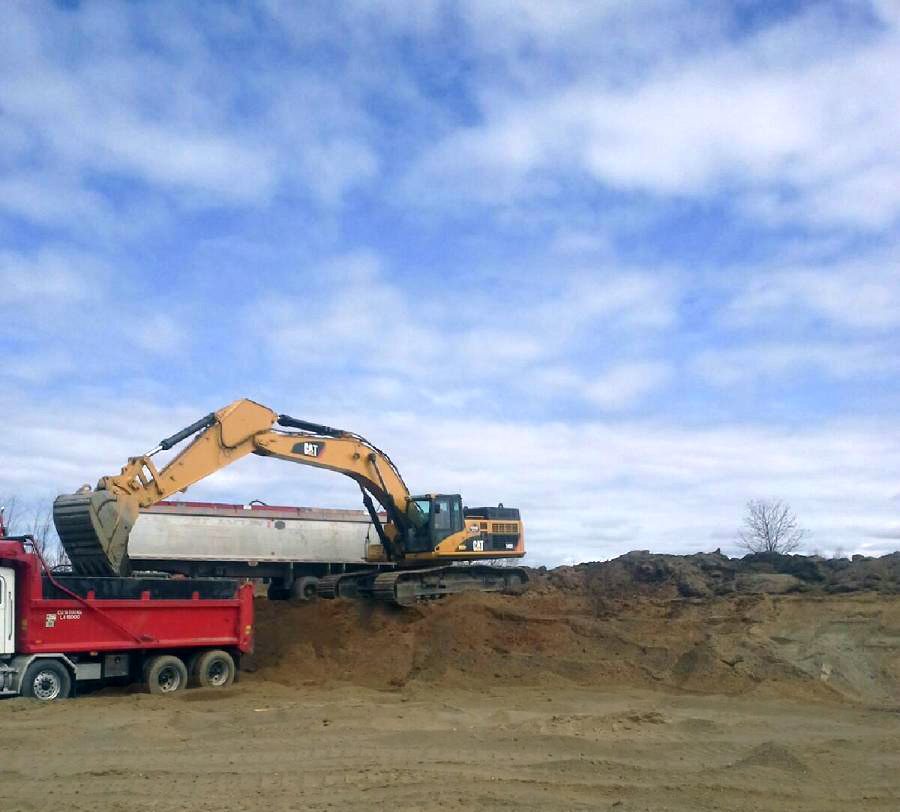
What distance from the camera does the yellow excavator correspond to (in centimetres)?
1694

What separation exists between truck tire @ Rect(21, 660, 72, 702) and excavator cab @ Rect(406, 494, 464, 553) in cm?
977

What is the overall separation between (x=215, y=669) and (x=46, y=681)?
3.27 meters

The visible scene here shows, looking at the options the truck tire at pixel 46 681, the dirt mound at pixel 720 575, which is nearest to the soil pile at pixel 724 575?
the dirt mound at pixel 720 575

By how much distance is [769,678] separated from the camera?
17.8 m

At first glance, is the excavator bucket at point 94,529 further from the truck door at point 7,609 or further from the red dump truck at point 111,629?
the truck door at point 7,609

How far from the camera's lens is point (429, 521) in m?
23.9

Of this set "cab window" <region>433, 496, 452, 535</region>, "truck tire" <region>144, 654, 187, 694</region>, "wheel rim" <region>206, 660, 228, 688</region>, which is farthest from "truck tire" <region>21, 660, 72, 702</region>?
"cab window" <region>433, 496, 452, 535</region>

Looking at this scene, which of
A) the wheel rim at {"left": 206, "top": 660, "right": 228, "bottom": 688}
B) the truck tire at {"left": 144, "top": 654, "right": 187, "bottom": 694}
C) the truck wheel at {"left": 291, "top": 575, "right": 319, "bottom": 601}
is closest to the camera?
the truck tire at {"left": 144, "top": 654, "right": 187, "bottom": 694}

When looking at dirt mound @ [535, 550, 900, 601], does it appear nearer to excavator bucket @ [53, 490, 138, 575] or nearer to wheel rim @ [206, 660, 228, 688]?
wheel rim @ [206, 660, 228, 688]

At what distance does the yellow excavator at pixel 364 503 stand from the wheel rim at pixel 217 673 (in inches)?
92.7

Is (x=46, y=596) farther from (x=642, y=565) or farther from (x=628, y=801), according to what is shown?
(x=642, y=565)

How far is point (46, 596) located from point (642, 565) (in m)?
16.8

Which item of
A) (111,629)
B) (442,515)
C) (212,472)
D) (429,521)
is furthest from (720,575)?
(111,629)

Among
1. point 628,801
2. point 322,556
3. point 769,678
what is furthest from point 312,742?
point 322,556
